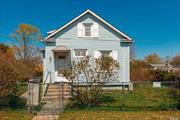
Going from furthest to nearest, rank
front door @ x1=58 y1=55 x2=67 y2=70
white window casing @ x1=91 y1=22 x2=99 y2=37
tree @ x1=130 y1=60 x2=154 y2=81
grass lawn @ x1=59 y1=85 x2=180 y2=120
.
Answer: tree @ x1=130 y1=60 x2=154 y2=81
front door @ x1=58 y1=55 x2=67 y2=70
white window casing @ x1=91 y1=22 x2=99 y2=37
grass lawn @ x1=59 y1=85 x2=180 y2=120

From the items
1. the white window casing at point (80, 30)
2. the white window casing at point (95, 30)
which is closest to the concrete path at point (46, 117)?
the white window casing at point (80, 30)

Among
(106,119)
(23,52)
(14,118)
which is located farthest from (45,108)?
(23,52)

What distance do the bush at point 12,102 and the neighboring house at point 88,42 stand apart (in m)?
7.37

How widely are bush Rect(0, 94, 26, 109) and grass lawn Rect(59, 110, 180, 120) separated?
252cm

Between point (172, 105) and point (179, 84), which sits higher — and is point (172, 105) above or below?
below

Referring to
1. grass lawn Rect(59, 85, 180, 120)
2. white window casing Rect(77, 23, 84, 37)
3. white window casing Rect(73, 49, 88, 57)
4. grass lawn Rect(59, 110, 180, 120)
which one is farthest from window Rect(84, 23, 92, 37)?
grass lawn Rect(59, 110, 180, 120)

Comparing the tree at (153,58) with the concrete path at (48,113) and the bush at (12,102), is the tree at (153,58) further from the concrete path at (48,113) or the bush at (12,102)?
the bush at (12,102)

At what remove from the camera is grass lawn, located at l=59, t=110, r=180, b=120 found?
982 cm

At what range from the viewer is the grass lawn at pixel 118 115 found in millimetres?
9820

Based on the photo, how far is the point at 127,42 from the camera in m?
19.6

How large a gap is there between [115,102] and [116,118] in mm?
3712

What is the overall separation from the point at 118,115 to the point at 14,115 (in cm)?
449

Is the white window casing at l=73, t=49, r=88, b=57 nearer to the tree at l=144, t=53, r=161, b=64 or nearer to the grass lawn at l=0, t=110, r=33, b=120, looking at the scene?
the grass lawn at l=0, t=110, r=33, b=120

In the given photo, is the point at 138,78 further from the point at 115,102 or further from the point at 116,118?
the point at 116,118
